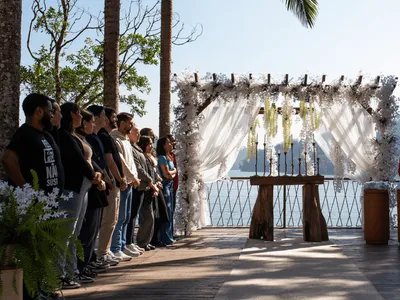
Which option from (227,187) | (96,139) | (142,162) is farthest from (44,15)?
(96,139)

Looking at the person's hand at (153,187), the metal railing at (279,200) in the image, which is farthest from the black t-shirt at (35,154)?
the metal railing at (279,200)

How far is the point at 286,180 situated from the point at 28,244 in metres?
7.23

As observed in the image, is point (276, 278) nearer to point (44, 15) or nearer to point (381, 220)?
point (381, 220)

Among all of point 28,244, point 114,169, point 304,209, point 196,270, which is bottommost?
point 196,270

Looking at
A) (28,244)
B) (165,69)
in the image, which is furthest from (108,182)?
(165,69)

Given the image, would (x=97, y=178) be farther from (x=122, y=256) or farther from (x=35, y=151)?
(x=122, y=256)

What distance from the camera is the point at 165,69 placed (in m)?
11.5

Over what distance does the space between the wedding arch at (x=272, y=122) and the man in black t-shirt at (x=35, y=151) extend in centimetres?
651

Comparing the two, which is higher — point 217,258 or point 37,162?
point 37,162

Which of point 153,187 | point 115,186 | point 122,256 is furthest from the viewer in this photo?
point 153,187

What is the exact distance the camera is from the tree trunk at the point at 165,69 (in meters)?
11.3

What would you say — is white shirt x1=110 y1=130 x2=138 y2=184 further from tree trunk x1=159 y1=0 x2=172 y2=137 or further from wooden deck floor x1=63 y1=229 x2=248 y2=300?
tree trunk x1=159 y1=0 x2=172 y2=137

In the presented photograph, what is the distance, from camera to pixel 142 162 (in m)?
→ 8.12

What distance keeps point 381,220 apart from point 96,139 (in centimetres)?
509
